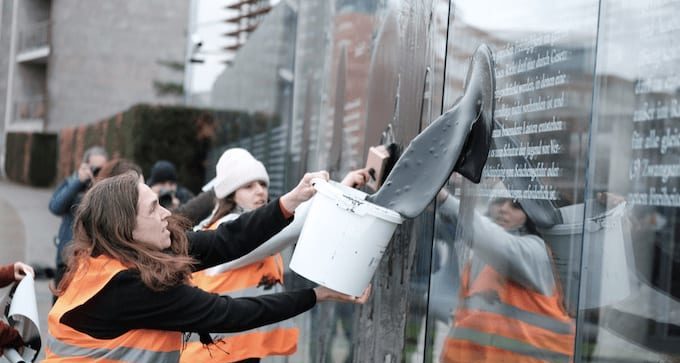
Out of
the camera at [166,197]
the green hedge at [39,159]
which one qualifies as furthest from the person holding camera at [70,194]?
the green hedge at [39,159]

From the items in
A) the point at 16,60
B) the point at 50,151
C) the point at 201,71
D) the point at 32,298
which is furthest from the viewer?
the point at 16,60

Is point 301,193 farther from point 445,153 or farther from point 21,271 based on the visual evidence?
point 21,271

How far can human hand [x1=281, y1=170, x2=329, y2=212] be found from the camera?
345 centimetres

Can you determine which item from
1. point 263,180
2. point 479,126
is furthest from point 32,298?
point 479,126

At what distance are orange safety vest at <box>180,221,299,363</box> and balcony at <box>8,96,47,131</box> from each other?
3152 cm

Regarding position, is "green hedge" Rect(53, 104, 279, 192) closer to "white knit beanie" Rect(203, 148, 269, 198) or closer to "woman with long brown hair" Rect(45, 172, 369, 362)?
"white knit beanie" Rect(203, 148, 269, 198)

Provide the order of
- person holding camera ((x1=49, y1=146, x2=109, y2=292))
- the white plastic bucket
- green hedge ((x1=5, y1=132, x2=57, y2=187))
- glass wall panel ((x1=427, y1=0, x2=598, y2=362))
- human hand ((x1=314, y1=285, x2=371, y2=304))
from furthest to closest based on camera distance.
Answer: green hedge ((x1=5, y1=132, x2=57, y2=187)), person holding camera ((x1=49, y1=146, x2=109, y2=292)), human hand ((x1=314, y1=285, x2=371, y2=304)), the white plastic bucket, glass wall panel ((x1=427, y1=0, x2=598, y2=362))

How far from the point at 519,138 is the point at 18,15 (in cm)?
3734

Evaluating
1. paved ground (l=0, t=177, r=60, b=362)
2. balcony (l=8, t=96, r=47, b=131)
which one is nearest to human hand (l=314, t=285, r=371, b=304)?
paved ground (l=0, t=177, r=60, b=362)

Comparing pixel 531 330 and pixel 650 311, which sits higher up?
pixel 650 311

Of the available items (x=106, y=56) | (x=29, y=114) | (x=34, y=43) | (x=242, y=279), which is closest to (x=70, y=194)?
(x=242, y=279)

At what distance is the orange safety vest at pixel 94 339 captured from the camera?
9.89 ft

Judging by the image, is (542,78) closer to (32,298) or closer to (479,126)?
(479,126)

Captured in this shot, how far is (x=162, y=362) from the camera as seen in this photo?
10.3 feet
